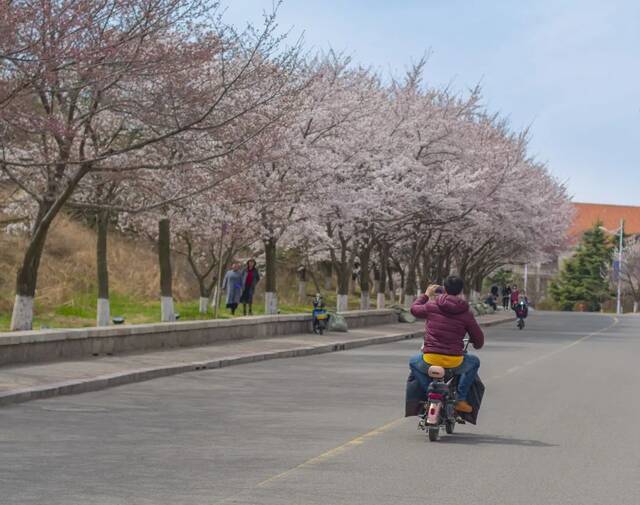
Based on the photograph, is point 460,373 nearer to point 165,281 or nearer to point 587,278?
point 165,281

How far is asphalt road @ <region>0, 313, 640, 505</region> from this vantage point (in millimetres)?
8398

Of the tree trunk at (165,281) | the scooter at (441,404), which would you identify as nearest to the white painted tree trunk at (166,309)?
the tree trunk at (165,281)

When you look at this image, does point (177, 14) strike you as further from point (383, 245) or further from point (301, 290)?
point (301, 290)

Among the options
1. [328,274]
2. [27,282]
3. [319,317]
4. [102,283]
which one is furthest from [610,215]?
[27,282]

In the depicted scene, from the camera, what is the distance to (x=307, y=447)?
10844 mm

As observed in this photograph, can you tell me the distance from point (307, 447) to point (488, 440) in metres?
1.95

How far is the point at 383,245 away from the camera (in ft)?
167

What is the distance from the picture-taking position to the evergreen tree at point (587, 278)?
399 feet

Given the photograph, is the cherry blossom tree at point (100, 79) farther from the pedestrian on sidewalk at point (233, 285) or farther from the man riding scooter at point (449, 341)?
the pedestrian on sidewalk at point (233, 285)

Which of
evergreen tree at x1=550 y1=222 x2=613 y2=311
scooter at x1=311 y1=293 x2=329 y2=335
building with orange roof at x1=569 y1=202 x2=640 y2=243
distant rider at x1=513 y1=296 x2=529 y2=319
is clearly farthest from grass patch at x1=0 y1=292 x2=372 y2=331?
building with orange roof at x1=569 y1=202 x2=640 y2=243

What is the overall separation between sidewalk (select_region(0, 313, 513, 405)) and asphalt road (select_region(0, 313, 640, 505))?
13.6 inches

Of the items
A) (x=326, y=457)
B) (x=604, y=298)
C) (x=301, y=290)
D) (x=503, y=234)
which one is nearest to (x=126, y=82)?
(x=326, y=457)

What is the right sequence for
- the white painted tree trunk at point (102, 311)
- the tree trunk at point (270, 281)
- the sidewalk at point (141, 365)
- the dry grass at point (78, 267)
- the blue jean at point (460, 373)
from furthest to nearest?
the dry grass at point (78, 267) < the tree trunk at point (270, 281) < the white painted tree trunk at point (102, 311) < the sidewalk at point (141, 365) < the blue jean at point (460, 373)

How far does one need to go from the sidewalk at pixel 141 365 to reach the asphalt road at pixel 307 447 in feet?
1.13
